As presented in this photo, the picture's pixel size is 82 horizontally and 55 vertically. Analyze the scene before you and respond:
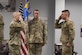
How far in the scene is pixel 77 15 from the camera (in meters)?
9.52

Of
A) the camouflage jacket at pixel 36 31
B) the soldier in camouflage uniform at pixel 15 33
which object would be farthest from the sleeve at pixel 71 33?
the soldier in camouflage uniform at pixel 15 33

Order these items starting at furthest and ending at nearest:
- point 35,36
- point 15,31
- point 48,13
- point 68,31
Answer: point 48,13, point 35,36, point 68,31, point 15,31

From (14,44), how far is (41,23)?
1004 millimetres

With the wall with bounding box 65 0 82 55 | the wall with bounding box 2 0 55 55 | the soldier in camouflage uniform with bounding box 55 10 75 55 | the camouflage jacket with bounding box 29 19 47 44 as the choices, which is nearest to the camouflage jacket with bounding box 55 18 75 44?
the soldier in camouflage uniform with bounding box 55 10 75 55

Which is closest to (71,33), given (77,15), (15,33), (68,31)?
(68,31)

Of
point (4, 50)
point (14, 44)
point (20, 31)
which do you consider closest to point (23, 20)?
point (20, 31)

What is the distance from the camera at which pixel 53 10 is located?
9.43 metres

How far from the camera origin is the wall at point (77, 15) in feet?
30.9

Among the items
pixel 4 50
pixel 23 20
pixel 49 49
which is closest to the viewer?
pixel 23 20

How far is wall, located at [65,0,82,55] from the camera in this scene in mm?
9414

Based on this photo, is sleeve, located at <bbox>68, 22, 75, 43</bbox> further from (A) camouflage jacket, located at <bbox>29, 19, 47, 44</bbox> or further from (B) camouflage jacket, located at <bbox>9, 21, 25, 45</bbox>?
(B) camouflage jacket, located at <bbox>9, 21, 25, 45</bbox>

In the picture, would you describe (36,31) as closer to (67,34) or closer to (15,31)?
(15,31)

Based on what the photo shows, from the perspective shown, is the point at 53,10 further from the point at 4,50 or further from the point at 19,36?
the point at 19,36

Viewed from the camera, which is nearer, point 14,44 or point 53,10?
point 14,44
